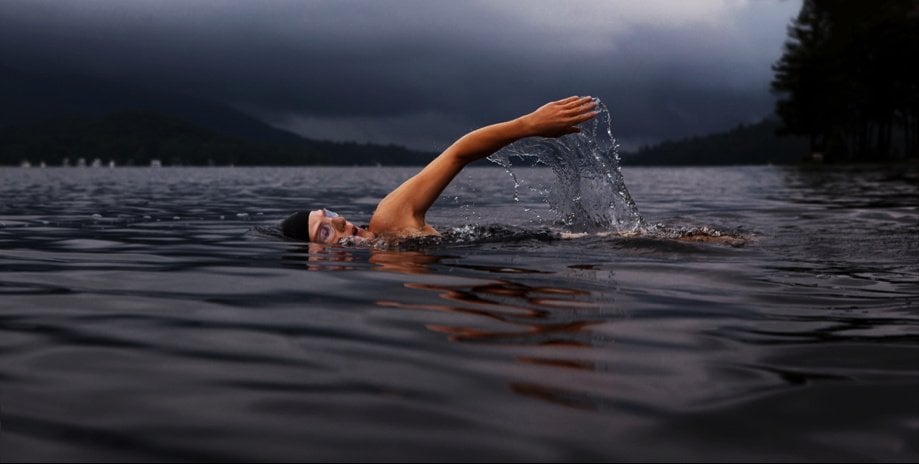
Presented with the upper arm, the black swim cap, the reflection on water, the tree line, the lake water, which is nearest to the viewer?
the lake water

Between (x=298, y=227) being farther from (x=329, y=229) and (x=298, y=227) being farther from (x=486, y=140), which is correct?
(x=486, y=140)

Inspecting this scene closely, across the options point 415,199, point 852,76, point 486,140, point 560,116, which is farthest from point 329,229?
point 852,76

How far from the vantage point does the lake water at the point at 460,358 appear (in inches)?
98.4

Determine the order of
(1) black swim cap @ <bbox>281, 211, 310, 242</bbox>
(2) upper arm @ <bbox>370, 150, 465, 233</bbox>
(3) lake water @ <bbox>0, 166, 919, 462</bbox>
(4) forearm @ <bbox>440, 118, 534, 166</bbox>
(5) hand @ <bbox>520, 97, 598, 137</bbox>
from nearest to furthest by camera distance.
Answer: (3) lake water @ <bbox>0, 166, 919, 462</bbox> → (5) hand @ <bbox>520, 97, 598, 137</bbox> → (4) forearm @ <bbox>440, 118, 534, 166</bbox> → (2) upper arm @ <bbox>370, 150, 465, 233</bbox> → (1) black swim cap @ <bbox>281, 211, 310, 242</bbox>

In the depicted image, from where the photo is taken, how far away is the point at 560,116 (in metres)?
7.46

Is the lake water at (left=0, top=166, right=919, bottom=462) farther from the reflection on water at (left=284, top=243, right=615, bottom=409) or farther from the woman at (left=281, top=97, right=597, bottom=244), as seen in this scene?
the woman at (left=281, top=97, right=597, bottom=244)

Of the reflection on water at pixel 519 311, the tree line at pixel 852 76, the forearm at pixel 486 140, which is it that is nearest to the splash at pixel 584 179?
the forearm at pixel 486 140

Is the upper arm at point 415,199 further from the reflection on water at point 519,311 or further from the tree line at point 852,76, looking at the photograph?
the tree line at point 852,76

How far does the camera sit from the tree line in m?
63.6

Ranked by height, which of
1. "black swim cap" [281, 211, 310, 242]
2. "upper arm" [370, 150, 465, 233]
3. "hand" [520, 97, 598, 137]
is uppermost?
"hand" [520, 97, 598, 137]

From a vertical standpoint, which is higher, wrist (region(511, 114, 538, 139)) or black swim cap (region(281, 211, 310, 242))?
wrist (region(511, 114, 538, 139))

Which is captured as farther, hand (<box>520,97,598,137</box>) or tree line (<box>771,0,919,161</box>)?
tree line (<box>771,0,919,161</box>)

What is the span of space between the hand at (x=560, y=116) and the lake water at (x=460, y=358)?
1.23 m

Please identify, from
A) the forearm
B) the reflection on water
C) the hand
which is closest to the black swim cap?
the forearm
